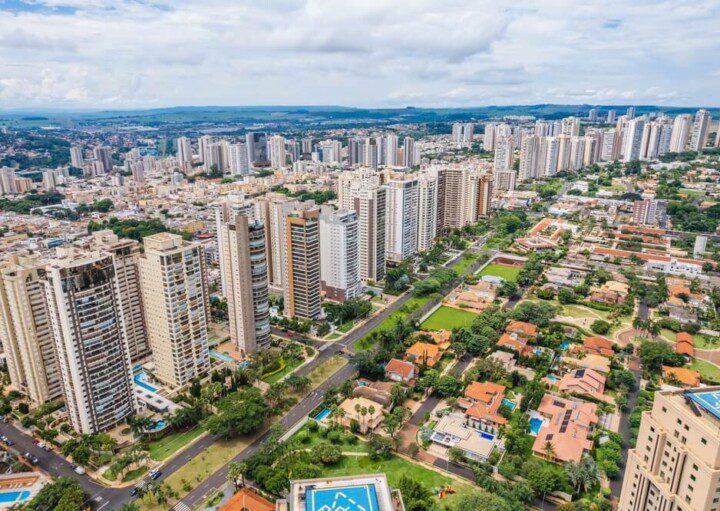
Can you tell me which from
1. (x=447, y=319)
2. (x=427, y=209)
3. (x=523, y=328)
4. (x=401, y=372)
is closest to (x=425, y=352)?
(x=401, y=372)

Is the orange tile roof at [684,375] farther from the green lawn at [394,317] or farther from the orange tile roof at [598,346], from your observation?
the green lawn at [394,317]

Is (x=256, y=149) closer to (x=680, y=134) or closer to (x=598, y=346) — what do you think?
(x=598, y=346)

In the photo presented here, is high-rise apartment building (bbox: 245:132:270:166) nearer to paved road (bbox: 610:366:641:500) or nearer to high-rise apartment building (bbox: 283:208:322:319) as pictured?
high-rise apartment building (bbox: 283:208:322:319)

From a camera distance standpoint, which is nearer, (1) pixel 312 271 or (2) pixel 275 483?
(2) pixel 275 483

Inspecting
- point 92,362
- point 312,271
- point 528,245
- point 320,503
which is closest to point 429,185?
point 528,245

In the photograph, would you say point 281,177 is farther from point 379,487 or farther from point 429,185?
point 379,487

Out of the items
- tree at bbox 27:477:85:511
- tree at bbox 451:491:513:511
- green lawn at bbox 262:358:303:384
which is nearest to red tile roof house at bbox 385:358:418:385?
green lawn at bbox 262:358:303:384
